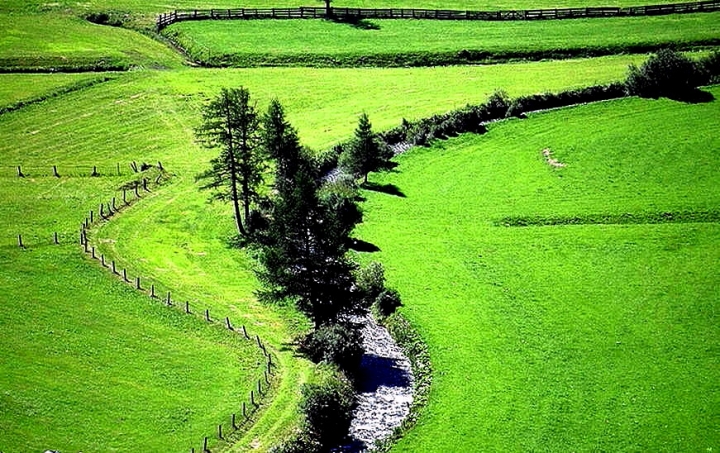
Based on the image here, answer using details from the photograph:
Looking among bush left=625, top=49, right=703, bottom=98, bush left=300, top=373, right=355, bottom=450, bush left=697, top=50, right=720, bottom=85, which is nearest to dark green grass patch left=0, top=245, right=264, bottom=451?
bush left=300, top=373, right=355, bottom=450

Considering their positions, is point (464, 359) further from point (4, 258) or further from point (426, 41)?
point (426, 41)

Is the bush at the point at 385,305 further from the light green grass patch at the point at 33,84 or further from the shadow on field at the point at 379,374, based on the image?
the light green grass patch at the point at 33,84

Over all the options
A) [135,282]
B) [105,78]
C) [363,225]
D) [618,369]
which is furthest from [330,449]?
[105,78]

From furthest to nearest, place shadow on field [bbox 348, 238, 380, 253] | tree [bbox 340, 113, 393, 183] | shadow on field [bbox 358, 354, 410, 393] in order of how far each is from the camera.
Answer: tree [bbox 340, 113, 393, 183], shadow on field [bbox 348, 238, 380, 253], shadow on field [bbox 358, 354, 410, 393]

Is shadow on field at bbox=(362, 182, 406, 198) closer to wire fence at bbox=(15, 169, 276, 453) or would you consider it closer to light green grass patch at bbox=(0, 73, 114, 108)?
wire fence at bbox=(15, 169, 276, 453)

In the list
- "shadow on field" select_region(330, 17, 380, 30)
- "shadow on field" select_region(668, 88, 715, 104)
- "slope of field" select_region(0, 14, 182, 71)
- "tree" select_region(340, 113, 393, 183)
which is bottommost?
"tree" select_region(340, 113, 393, 183)

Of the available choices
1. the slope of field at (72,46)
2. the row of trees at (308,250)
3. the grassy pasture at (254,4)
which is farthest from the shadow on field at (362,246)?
the grassy pasture at (254,4)
